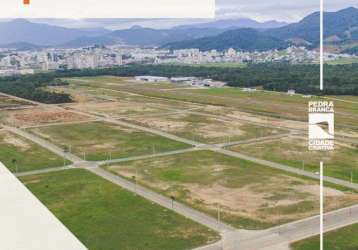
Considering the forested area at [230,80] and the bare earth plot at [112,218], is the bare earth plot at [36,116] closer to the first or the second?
the forested area at [230,80]

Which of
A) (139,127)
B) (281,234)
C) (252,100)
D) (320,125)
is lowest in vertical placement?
(281,234)

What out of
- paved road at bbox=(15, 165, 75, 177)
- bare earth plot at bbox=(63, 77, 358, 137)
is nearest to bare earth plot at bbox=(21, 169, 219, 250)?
paved road at bbox=(15, 165, 75, 177)

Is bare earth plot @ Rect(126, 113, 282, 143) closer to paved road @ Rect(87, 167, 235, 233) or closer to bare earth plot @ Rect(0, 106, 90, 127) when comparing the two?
bare earth plot @ Rect(0, 106, 90, 127)

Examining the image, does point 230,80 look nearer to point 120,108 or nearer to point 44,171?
point 120,108

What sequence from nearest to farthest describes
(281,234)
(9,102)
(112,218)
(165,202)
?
(281,234), (112,218), (165,202), (9,102)

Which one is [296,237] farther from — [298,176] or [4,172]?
[4,172]

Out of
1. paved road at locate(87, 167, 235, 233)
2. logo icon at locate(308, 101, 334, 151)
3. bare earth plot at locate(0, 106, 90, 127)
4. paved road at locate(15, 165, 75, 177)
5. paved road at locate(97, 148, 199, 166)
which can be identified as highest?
logo icon at locate(308, 101, 334, 151)

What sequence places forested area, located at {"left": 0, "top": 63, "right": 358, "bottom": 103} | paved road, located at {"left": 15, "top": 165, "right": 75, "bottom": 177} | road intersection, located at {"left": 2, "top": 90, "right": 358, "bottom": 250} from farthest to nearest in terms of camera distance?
1. forested area, located at {"left": 0, "top": 63, "right": 358, "bottom": 103}
2. paved road, located at {"left": 15, "top": 165, "right": 75, "bottom": 177}
3. road intersection, located at {"left": 2, "top": 90, "right": 358, "bottom": 250}

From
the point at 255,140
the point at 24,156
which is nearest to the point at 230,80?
the point at 255,140
